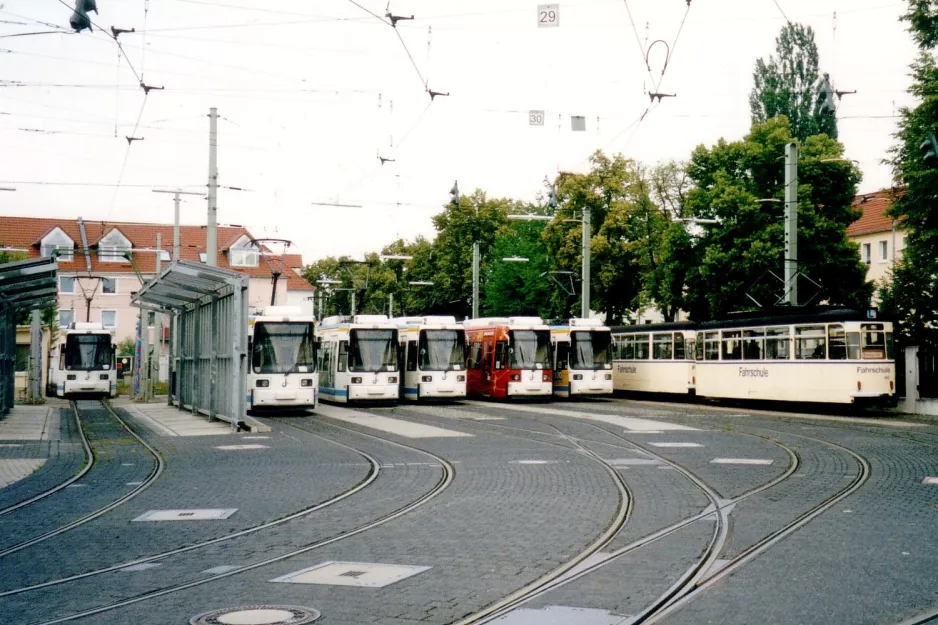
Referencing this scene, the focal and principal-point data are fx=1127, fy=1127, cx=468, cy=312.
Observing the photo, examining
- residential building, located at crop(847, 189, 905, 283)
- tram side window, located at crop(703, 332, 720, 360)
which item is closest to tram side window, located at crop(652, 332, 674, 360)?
tram side window, located at crop(703, 332, 720, 360)

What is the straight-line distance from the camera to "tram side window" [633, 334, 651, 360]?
4053 cm

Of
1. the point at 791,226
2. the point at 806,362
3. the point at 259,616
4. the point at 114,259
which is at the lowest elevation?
the point at 259,616

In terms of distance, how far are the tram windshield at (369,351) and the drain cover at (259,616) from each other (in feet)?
92.6

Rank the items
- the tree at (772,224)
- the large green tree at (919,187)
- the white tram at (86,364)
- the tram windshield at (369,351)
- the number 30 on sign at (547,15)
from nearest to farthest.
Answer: the number 30 on sign at (547,15), the large green tree at (919,187), the tram windshield at (369,351), the tree at (772,224), the white tram at (86,364)

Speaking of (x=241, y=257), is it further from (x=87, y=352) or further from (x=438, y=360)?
(x=438, y=360)

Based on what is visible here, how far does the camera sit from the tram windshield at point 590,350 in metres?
38.7

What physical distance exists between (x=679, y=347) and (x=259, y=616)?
32.5 meters

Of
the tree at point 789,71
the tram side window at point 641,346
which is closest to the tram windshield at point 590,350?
the tram side window at point 641,346

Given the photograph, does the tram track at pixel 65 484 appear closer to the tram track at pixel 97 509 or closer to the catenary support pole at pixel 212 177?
the tram track at pixel 97 509

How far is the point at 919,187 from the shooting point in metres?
29.4

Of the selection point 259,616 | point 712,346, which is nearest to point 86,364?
point 712,346

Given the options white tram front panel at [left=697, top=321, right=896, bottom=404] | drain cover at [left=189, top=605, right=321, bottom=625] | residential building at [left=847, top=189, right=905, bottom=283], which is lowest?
drain cover at [left=189, top=605, right=321, bottom=625]

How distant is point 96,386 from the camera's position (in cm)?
4644

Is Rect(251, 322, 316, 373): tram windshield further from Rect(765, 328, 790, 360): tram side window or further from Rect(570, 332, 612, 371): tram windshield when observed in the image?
Rect(765, 328, 790, 360): tram side window
